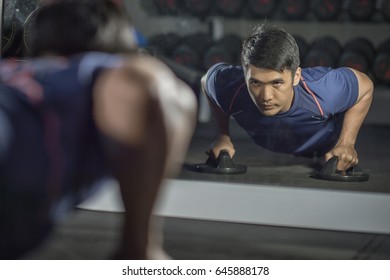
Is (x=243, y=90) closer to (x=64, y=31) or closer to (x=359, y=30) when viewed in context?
(x=359, y=30)

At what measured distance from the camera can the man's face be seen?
1697 mm

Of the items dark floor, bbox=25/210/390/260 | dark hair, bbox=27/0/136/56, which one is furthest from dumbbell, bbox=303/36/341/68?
dark hair, bbox=27/0/136/56

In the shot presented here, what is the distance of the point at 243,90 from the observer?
1.82 meters

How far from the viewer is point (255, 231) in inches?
69.6

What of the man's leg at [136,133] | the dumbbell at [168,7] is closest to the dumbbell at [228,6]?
the dumbbell at [168,7]

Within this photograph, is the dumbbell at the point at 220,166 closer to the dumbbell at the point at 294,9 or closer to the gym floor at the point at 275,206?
the gym floor at the point at 275,206

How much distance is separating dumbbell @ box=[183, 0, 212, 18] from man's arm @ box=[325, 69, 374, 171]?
1.38 ft

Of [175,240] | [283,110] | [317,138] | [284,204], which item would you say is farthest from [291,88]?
[175,240]

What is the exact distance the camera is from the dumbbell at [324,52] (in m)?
1.76

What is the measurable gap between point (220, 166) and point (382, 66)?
0.49 m

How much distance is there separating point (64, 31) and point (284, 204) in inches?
48.2

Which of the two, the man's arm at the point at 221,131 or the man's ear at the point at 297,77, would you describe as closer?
the man's ear at the point at 297,77

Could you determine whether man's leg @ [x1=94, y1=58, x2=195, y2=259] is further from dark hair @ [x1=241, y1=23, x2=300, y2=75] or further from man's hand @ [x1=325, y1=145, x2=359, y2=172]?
man's hand @ [x1=325, y1=145, x2=359, y2=172]

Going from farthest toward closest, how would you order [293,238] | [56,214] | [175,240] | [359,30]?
[359,30] → [293,238] → [175,240] → [56,214]
